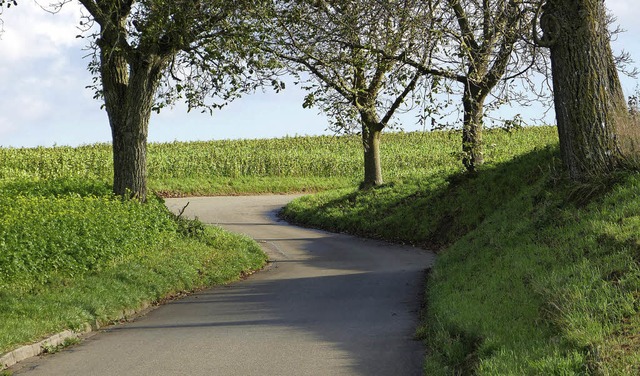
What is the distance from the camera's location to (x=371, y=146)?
34906mm

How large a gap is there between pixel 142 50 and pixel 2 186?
11345 mm

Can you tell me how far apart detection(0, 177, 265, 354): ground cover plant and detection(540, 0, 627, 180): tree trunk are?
8827 mm

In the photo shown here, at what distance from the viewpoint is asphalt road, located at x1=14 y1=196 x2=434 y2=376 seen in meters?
9.88

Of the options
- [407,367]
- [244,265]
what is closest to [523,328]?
[407,367]

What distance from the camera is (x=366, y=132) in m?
34.3

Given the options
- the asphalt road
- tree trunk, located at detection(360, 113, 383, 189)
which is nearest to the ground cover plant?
the asphalt road

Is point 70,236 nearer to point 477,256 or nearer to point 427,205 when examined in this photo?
point 477,256

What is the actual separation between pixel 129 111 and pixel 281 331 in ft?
39.8

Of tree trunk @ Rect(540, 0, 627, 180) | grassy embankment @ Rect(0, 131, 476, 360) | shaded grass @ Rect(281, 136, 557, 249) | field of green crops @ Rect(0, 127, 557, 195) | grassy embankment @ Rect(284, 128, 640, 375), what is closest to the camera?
grassy embankment @ Rect(284, 128, 640, 375)

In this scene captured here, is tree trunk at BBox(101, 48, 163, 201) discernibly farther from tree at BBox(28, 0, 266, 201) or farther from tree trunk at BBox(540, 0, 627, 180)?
tree trunk at BBox(540, 0, 627, 180)

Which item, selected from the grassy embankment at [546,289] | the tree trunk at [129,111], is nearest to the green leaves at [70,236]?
the tree trunk at [129,111]

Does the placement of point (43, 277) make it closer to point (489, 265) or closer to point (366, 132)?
point (489, 265)

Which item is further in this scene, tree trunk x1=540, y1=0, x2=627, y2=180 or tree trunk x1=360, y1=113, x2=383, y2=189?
tree trunk x1=360, y1=113, x2=383, y2=189

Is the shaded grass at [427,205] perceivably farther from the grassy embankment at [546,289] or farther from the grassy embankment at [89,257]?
the grassy embankment at [89,257]
